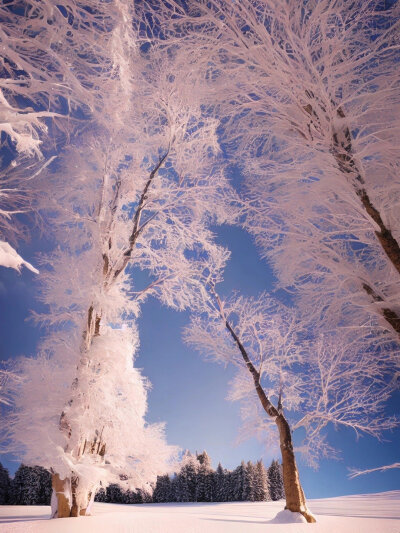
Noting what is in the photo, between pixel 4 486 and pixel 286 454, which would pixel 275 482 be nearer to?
pixel 4 486

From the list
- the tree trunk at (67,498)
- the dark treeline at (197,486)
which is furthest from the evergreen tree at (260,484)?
the tree trunk at (67,498)

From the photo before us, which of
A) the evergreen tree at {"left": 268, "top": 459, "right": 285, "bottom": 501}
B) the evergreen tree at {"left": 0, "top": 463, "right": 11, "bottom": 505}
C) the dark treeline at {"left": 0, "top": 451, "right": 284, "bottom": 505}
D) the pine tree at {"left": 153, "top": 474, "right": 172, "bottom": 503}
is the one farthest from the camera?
the pine tree at {"left": 153, "top": 474, "right": 172, "bottom": 503}

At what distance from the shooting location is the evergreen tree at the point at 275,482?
41594mm

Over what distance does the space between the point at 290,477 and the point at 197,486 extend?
137 ft

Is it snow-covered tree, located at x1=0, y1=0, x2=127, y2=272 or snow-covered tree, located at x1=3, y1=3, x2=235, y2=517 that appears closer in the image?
snow-covered tree, located at x1=0, y1=0, x2=127, y2=272

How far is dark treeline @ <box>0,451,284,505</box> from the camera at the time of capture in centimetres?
3562

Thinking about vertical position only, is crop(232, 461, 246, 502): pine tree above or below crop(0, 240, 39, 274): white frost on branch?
below

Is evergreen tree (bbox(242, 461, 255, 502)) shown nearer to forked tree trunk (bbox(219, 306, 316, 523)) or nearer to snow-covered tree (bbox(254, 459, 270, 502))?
snow-covered tree (bbox(254, 459, 270, 502))

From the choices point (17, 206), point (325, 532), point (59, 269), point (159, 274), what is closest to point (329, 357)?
point (325, 532)

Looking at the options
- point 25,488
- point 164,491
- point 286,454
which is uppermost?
point 286,454

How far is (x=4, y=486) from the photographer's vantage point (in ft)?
116

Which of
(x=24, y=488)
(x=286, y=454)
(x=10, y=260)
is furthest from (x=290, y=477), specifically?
(x=24, y=488)

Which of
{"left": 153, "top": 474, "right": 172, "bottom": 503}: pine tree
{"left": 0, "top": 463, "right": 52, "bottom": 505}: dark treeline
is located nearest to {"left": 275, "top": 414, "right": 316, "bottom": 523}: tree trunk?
{"left": 0, "top": 463, "right": 52, "bottom": 505}: dark treeline

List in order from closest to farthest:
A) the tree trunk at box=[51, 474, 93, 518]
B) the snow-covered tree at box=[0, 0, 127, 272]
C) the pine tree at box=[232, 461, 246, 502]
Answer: the snow-covered tree at box=[0, 0, 127, 272], the tree trunk at box=[51, 474, 93, 518], the pine tree at box=[232, 461, 246, 502]
